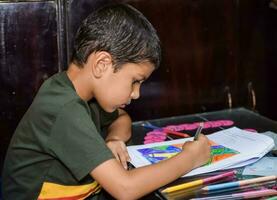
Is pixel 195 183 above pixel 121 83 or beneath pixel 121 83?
beneath

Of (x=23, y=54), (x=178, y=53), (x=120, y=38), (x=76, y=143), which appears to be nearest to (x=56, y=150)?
(x=76, y=143)

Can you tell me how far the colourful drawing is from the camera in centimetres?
115

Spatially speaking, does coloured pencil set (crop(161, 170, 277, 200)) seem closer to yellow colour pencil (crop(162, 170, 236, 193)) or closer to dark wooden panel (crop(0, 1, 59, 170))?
yellow colour pencil (crop(162, 170, 236, 193))

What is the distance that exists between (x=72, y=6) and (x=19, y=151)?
55cm

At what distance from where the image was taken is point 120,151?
3.92 feet

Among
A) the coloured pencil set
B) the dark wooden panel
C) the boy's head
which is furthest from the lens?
the dark wooden panel

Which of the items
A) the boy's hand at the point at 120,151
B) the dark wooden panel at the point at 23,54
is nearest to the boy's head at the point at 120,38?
the boy's hand at the point at 120,151

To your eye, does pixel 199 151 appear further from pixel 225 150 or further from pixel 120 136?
pixel 120 136

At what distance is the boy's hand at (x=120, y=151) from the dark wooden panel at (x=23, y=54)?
38 centimetres

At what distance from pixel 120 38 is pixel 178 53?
0.59m

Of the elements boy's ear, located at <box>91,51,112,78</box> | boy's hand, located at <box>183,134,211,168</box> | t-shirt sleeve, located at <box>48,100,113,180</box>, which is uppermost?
boy's ear, located at <box>91,51,112,78</box>

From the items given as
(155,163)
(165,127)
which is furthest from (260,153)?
(165,127)

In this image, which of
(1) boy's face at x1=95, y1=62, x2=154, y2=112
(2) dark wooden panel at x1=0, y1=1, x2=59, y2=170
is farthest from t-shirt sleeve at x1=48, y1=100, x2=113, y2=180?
(2) dark wooden panel at x1=0, y1=1, x2=59, y2=170

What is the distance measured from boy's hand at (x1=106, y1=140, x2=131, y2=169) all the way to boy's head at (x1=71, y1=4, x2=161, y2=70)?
229 millimetres
